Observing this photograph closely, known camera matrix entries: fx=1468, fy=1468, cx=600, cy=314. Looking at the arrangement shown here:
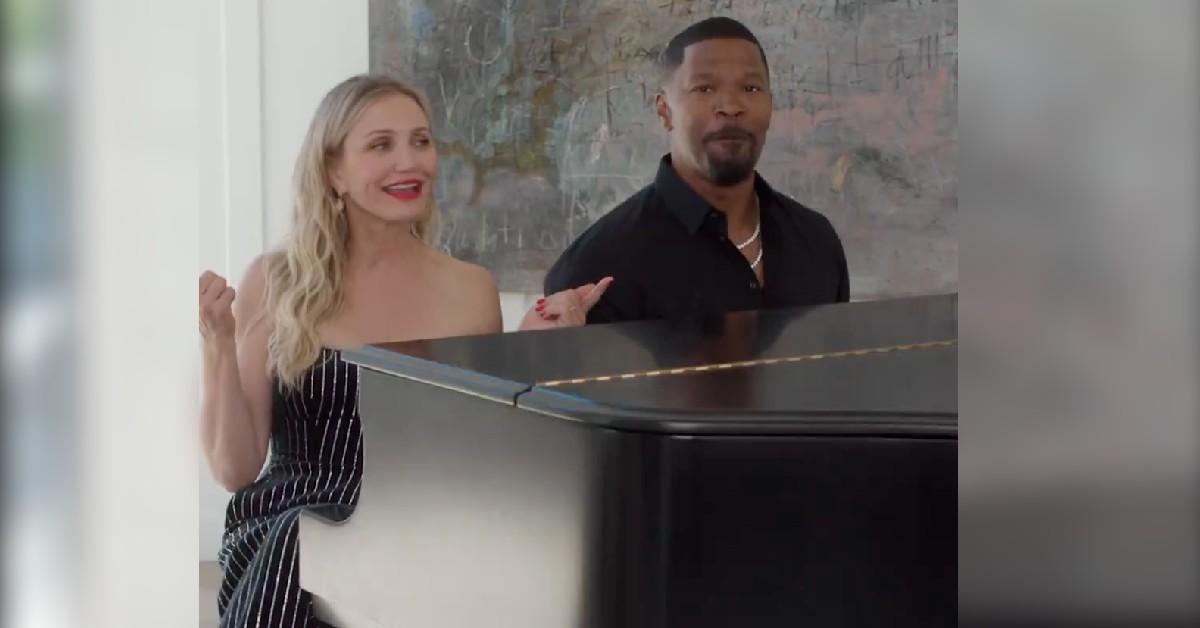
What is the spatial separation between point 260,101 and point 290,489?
1936mm

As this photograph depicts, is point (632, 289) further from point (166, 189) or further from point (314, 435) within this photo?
point (166, 189)

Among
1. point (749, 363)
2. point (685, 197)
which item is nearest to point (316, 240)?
point (685, 197)

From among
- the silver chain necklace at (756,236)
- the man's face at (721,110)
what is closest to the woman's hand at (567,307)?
the silver chain necklace at (756,236)

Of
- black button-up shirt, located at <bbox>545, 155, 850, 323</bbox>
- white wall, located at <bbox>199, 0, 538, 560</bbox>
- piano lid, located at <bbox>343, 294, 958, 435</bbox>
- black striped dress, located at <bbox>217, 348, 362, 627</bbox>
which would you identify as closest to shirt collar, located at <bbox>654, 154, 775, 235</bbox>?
black button-up shirt, located at <bbox>545, 155, 850, 323</bbox>

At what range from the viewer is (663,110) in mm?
4168

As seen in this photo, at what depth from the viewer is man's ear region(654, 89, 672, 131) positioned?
4156mm

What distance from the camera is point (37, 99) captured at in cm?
38

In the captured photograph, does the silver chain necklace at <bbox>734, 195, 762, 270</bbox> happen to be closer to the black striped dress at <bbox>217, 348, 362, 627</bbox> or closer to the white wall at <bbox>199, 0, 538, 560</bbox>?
the white wall at <bbox>199, 0, 538, 560</bbox>

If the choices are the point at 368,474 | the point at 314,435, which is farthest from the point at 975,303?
the point at 314,435

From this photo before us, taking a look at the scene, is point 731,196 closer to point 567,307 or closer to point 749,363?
point 567,307

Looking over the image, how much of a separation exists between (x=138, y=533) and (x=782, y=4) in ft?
11.9

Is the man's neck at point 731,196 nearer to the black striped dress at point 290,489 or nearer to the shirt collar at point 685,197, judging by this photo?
the shirt collar at point 685,197

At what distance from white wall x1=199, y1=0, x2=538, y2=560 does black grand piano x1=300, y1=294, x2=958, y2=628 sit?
99.2 inches

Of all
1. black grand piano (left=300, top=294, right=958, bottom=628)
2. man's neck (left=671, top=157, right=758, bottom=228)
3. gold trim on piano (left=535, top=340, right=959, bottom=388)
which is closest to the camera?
black grand piano (left=300, top=294, right=958, bottom=628)
